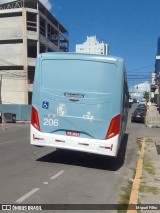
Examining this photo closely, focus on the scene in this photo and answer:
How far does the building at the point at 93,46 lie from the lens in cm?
11081

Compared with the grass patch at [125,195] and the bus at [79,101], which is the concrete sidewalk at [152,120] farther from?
the grass patch at [125,195]

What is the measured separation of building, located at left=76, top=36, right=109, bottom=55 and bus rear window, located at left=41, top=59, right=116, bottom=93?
320ft

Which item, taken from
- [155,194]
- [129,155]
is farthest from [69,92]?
[129,155]

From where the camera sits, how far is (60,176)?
9.60 metres

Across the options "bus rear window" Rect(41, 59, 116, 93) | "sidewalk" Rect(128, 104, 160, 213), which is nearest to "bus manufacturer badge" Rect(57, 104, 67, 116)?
"bus rear window" Rect(41, 59, 116, 93)

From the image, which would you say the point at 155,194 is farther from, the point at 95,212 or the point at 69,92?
the point at 69,92

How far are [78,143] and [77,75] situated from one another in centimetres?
202

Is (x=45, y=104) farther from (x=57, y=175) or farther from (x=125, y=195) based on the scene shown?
(x=125, y=195)

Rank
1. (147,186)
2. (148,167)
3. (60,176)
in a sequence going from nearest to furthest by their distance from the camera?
(147,186)
(60,176)
(148,167)

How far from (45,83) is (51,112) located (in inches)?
35.5

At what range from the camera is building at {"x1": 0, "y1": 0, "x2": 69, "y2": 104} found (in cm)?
7231

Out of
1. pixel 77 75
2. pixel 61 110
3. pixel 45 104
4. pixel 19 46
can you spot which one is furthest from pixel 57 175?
pixel 19 46

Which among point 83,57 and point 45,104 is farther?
point 45,104

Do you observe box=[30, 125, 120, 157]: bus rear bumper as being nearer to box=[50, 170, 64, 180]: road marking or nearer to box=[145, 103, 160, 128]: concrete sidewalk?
box=[50, 170, 64, 180]: road marking
